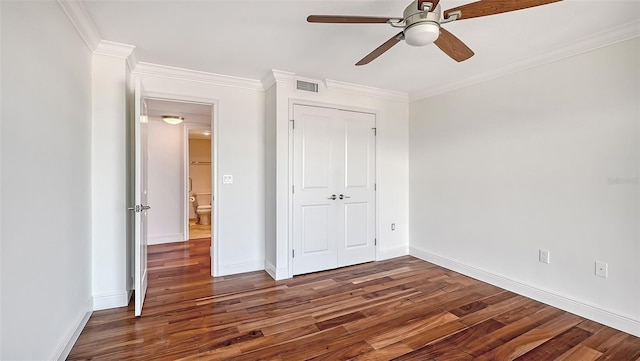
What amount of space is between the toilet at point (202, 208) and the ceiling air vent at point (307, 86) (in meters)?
4.34

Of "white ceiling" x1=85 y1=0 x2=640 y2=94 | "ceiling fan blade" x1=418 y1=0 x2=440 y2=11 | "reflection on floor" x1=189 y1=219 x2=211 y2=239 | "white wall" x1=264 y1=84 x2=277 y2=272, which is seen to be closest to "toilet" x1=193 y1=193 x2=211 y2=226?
"reflection on floor" x1=189 y1=219 x2=211 y2=239

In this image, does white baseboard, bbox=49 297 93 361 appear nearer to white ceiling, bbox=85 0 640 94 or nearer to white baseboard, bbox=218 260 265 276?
white baseboard, bbox=218 260 265 276

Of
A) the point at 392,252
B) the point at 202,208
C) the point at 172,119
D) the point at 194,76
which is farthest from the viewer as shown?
the point at 202,208

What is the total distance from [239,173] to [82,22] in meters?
1.93

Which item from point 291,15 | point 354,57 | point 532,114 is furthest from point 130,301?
point 532,114

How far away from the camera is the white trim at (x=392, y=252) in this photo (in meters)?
4.17

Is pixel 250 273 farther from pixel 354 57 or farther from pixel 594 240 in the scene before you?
pixel 594 240

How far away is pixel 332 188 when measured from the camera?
379 centimetres

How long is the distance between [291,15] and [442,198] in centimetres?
290

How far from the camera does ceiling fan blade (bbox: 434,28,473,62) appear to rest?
187 cm

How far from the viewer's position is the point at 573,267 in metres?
2.67

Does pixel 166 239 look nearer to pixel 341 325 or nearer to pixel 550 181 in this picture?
pixel 341 325

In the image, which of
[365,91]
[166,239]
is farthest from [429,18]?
[166,239]

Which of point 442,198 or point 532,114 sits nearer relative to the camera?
point 532,114
